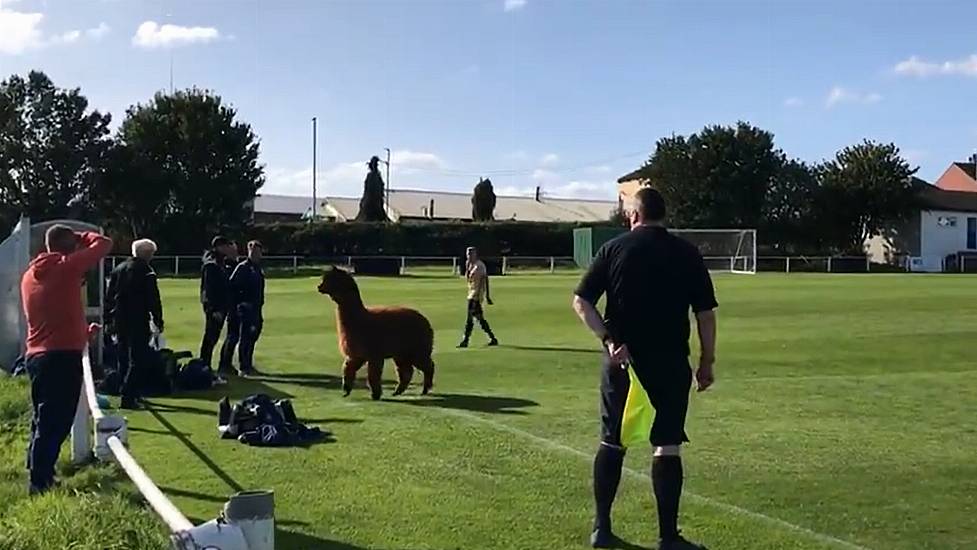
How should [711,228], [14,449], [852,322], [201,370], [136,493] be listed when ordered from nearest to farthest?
[136,493] < [14,449] < [201,370] < [852,322] < [711,228]

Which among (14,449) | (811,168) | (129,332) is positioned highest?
(811,168)

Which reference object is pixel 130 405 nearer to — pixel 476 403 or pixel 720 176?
pixel 476 403

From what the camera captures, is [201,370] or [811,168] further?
[811,168]

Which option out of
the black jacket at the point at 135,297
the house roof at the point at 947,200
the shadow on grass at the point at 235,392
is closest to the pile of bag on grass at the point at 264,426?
the black jacket at the point at 135,297

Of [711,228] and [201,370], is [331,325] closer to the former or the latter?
→ [201,370]

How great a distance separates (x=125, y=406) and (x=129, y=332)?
0.86 m

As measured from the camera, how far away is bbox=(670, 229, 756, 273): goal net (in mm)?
63594

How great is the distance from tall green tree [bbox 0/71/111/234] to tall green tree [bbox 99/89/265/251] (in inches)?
65.6

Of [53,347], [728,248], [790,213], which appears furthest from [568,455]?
[790,213]

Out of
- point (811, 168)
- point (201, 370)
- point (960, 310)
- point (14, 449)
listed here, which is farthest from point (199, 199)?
point (14, 449)

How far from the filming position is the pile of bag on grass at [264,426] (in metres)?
10.6

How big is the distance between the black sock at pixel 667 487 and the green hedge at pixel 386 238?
61098 millimetres

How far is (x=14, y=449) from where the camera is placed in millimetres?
10641

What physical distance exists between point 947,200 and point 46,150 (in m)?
60.6
